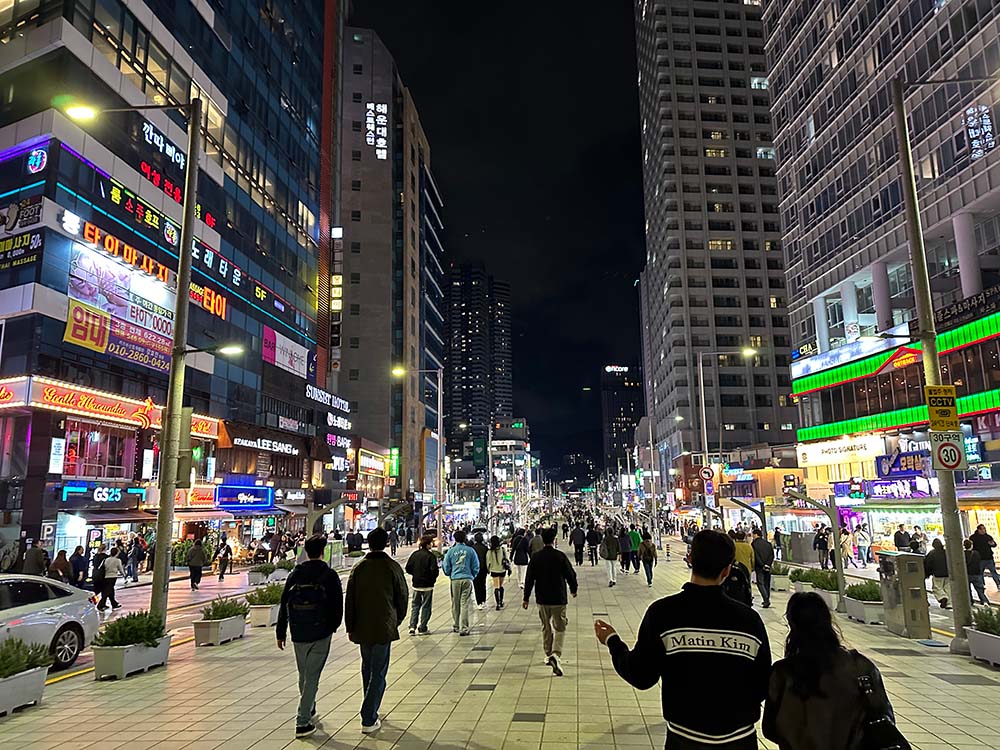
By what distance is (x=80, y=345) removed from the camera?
29.4 meters

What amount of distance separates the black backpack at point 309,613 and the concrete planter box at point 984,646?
10.0 m

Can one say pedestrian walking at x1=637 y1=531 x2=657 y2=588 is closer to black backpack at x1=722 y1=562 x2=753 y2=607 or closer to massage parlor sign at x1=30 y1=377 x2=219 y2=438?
black backpack at x1=722 y1=562 x2=753 y2=607

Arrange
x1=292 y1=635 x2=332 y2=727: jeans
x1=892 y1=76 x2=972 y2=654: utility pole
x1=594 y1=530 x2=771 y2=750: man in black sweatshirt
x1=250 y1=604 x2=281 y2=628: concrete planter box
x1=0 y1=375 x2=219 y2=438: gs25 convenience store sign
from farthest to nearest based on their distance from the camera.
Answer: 1. x1=0 y1=375 x2=219 y2=438: gs25 convenience store sign
2. x1=250 y1=604 x2=281 y2=628: concrete planter box
3. x1=892 y1=76 x2=972 y2=654: utility pole
4. x1=292 y1=635 x2=332 y2=727: jeans
5. x1=594 y1=530 x2=771 y2=750: man in black sweatshirt

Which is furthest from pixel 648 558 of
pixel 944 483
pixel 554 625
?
pixel 554 625

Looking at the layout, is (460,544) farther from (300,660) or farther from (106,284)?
(106,284)

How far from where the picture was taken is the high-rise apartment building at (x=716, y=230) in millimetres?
96062

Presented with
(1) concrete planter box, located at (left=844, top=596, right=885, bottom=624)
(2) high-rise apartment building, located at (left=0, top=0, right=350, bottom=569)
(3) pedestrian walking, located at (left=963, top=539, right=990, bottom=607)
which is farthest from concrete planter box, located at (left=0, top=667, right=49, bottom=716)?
(3) pedestrian walking, located at (left=963, top=539, right=990, bottom=607)

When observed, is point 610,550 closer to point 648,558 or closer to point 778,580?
point 648,558

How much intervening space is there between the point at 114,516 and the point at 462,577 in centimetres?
2250

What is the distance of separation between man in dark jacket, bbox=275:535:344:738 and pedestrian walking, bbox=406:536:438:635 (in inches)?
221

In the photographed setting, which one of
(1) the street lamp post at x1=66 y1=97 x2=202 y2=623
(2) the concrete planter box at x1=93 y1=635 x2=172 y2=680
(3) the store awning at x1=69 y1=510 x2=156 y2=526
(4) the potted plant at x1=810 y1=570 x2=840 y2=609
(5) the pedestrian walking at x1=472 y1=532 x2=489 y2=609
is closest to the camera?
(2) the concrete planter box at x1=93 y1=635 x2=172 y2=680

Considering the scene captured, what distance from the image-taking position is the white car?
11.4m

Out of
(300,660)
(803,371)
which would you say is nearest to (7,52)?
(300,660)

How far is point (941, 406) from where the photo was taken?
12680mm
